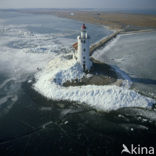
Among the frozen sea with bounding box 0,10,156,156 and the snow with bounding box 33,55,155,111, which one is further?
the snow with bounding box 33,55,155,111

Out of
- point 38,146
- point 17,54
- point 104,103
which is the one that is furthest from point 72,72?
point 17,54

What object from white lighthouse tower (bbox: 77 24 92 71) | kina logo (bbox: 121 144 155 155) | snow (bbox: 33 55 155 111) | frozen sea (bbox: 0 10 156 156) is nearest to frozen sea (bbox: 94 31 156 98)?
frozen sea (bbox: 0 10 156 156)

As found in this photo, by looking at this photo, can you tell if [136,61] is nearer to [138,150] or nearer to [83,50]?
[83,50]

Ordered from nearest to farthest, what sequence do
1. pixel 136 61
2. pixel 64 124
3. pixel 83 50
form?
pixel 64 124 → pixel 83 50 → pixel 136 61

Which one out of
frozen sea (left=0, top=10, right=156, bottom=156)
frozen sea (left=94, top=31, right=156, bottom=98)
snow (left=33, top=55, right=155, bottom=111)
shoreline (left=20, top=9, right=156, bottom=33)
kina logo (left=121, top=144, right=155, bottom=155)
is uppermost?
shoreline (left=20, top=9, right=156, bottom=33)

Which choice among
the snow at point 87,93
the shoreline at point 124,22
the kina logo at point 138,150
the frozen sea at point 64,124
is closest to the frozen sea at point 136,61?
the frozen sea at point 64,124

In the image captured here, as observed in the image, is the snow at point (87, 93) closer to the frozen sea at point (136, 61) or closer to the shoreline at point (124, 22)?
the frozen sea at point (136, 61)

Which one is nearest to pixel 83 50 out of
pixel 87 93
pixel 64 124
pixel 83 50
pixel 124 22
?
pixel 83 50

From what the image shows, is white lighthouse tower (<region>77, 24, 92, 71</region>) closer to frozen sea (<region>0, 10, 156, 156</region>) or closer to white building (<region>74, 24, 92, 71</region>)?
white building (<region>74, 24, 92, 71</region>)
